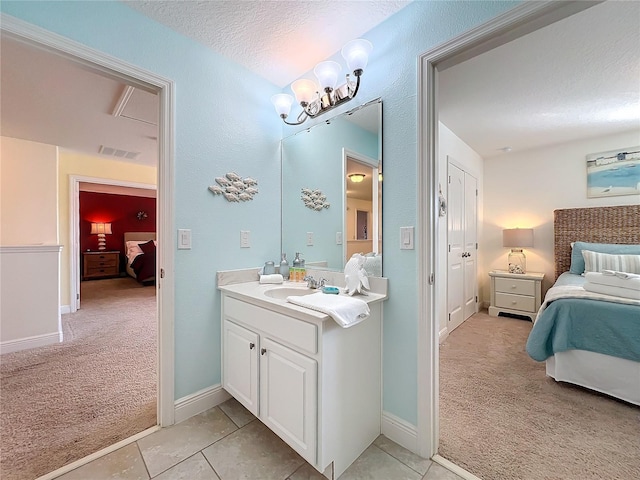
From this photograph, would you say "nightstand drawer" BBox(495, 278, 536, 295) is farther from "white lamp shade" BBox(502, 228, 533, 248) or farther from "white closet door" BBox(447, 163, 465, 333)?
"white closet door" BBox(447, 163, 465, 333)

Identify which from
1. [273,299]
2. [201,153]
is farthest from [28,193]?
[273,299]

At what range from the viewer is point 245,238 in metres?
2.02

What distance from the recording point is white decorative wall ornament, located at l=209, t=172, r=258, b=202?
1861 mm

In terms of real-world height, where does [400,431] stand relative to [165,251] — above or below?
below

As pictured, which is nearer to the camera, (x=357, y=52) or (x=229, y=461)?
(x=229, y=461)

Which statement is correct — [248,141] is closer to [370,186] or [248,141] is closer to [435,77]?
[370,186]

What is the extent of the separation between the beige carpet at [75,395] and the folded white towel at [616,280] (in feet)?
10.8

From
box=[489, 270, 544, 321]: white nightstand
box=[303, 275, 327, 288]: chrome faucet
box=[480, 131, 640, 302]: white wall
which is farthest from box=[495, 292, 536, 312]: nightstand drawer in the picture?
box=[303, 275, 327, 288]: chrome faucet

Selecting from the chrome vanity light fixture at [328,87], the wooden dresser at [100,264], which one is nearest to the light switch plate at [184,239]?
the chrome vanity light fixture at [328,87]

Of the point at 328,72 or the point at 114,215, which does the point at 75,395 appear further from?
the point at 114,215

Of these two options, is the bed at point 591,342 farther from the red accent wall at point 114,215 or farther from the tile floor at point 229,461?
the red accent wall at point 114,215

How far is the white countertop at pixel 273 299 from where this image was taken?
4.06ft

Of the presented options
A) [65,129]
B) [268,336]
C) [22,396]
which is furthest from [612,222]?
[65,129]

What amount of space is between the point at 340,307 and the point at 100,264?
25.6ft
